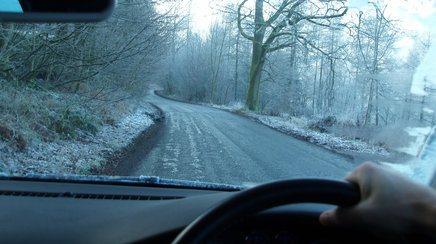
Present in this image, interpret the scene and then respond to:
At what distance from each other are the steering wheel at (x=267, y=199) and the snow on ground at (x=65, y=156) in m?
4.82

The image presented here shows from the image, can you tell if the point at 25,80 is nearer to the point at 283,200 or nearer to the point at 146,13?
the point at 146,13

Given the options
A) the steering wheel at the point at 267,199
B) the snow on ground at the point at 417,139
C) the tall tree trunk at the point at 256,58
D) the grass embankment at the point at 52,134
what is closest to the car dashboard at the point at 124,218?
the steering wheel at the point at 267,199

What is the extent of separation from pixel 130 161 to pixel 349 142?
6.43 meters

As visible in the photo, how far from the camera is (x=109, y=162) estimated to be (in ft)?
24.6

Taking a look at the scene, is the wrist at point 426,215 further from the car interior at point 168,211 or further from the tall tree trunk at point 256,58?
the tall tree trunk at point 256,58

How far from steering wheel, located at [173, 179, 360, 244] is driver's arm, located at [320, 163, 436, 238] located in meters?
0.04

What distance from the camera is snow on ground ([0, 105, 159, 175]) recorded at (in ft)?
18.7

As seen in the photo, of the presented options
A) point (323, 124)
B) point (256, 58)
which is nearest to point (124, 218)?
point (323, 124)

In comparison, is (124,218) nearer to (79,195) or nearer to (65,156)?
Answer: (79,195)

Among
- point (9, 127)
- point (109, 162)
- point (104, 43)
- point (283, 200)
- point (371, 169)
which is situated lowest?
point (109, 162)

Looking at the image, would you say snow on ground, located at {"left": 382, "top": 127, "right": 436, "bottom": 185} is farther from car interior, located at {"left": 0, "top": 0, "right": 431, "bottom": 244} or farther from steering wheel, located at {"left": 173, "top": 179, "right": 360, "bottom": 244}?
steering wheel, located at {"left": 173, "top": 179, "right": 360, "bottom": 244}

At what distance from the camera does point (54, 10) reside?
12.9 ft

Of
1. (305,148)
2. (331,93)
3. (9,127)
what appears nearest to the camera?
(9,127)

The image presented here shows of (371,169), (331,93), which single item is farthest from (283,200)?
(331,93)
